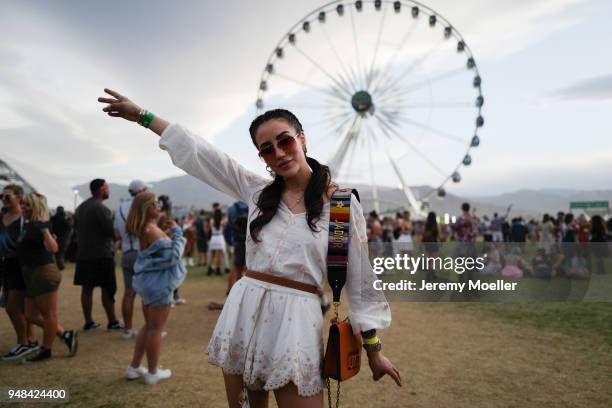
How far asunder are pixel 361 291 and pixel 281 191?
0.58m

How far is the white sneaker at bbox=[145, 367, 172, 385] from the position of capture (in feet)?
13.6

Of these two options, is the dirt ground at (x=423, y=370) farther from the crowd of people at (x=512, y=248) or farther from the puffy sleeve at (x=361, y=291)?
the crowd of people at (x=512, y=248)

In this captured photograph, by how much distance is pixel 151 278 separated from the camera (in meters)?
4.12

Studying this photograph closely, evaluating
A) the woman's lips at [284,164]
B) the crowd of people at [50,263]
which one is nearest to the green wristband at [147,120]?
the woman's lips at [284,164]

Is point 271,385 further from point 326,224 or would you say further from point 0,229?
point 0,229

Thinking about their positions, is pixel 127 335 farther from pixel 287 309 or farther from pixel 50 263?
pixel 287 309

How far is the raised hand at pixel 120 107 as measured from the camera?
197 centimetres

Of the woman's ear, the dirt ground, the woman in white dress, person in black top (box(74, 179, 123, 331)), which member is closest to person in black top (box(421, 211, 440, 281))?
the dirt ground

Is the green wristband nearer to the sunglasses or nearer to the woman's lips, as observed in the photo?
the sunglasses

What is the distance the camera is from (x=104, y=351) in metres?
5.24

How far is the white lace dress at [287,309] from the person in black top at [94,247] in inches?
189

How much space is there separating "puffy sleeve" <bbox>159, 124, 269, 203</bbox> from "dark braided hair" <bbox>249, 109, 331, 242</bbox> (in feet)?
0.42

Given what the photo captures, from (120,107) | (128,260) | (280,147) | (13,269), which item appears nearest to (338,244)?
(280,147)

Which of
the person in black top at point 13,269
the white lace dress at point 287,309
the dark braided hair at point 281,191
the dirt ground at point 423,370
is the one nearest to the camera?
the white lace dress at point 287,309
